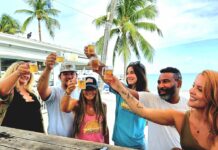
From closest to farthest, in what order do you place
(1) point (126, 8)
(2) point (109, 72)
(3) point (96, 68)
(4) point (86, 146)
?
(4) point (86, 146) → (2) point (109, 72) → (3) point (96, 68) → (1) point (126, 8)

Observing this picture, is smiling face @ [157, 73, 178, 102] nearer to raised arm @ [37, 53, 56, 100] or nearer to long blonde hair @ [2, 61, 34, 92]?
raised arm @ [37, 53, 56, 100]

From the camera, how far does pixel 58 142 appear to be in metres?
1.75

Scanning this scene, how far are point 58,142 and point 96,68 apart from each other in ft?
3.16

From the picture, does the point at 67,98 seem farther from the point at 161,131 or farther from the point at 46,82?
the point at 161,131

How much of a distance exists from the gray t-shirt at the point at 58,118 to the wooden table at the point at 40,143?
512mm

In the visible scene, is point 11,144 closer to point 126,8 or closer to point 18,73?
point 18,73

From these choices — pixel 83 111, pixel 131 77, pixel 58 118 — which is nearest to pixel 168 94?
pixel 131 77

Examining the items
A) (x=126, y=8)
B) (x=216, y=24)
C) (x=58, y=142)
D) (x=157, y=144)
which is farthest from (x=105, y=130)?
→ (x=126, y=8)

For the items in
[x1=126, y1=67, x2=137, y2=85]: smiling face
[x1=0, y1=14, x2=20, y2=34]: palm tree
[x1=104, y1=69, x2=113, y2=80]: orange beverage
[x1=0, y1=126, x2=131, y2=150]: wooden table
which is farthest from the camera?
[x1=0, y1=14, x2=20, y2=34]: palm tree

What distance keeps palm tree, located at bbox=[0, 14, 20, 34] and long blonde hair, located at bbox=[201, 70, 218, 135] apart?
2448 cm

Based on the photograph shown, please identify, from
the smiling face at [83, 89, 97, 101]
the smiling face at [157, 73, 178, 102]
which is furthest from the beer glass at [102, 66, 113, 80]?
the smiling face at [157, 73, 178, 102]

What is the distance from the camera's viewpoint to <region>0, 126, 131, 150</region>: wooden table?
1.64 metres

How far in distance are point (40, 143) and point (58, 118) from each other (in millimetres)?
746

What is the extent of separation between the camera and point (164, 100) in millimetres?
2408
